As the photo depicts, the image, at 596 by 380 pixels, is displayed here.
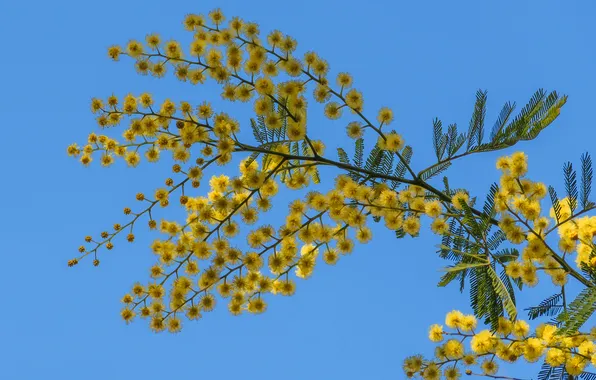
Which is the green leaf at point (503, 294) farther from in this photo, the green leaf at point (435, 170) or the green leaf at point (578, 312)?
the green leaf at point (435, 170)

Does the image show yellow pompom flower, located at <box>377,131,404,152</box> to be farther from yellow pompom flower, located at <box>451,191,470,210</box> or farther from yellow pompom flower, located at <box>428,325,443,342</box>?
yellow pompom flower, located at <box>428,325,443,342</box>

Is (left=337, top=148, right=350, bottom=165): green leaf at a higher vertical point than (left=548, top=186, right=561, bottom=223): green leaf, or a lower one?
higher

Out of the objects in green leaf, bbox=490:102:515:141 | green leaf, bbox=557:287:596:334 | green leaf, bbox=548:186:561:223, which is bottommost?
green leaf, bbox=557:287:596:334

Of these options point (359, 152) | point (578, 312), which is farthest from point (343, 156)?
point (578, 312)

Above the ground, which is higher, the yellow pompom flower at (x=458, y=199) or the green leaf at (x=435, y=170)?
the green leaf at (x=435, y=170)

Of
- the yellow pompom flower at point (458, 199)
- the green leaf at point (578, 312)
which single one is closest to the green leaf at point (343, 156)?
the yellow pompom flower at point (458, 199)

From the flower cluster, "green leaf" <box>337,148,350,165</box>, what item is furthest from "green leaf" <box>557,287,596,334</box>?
"green leaf" <box>337,148,350,165</box>

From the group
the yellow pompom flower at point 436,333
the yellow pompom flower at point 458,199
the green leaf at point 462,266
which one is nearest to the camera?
the green leaf at point 462,266

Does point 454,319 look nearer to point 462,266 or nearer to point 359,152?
point 462,266

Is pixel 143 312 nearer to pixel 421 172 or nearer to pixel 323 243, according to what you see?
pixel 323 243

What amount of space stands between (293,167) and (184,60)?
1042 mm

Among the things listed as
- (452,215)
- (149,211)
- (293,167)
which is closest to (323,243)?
(293,167)

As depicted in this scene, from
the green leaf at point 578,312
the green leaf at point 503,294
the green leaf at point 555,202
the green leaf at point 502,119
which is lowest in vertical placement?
the green leaf at point 578,312

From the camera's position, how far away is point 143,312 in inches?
186
